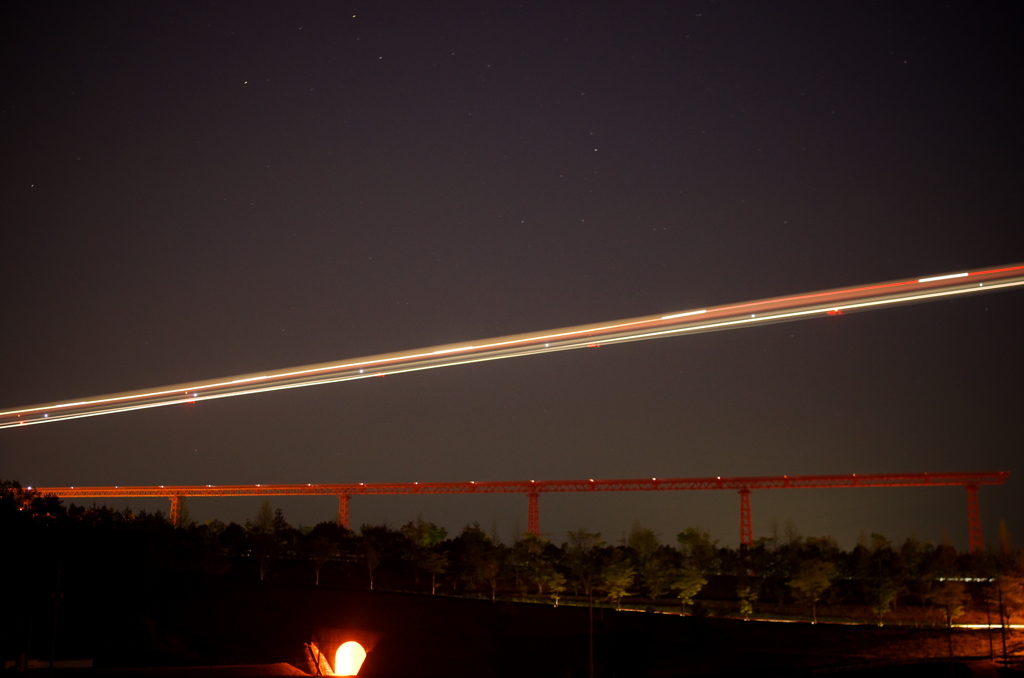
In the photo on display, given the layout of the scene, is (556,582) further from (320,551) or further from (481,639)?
(320,551)

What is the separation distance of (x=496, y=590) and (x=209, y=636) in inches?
574

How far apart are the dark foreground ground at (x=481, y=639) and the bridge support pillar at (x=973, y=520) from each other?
15.7 meters

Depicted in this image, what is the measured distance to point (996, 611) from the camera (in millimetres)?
35750

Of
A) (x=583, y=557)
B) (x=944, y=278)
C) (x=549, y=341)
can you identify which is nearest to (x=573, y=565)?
(x=583, y=557)

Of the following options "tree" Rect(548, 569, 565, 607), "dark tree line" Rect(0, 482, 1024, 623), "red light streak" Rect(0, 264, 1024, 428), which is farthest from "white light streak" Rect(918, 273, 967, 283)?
"tree" Rect(548, 569, 565, 607)

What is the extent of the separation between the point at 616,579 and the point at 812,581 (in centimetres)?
811

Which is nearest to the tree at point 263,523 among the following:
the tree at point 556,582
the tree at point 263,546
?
the tree at point 263,546

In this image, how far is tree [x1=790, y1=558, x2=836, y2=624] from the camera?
35188mm

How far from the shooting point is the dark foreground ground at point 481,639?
27.8m

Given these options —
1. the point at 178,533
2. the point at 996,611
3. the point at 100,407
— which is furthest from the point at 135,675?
the point at 996,611

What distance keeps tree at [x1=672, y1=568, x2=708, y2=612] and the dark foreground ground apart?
15.3 ft

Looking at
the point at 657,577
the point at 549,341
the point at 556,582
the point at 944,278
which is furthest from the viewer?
the point at 556,582

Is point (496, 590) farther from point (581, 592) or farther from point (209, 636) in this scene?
point (209, 636)

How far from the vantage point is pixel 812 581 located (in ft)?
115
